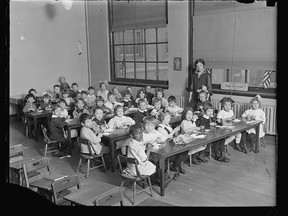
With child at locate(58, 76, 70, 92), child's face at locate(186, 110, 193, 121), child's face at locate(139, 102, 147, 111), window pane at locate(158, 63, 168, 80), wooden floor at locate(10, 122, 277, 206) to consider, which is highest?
window pane at locate(158, 63, 168, 80)

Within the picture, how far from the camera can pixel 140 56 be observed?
994 centimetres

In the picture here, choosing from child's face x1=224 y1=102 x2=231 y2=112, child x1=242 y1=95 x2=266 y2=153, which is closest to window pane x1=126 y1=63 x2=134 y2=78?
child's face x1=224 y1=102 x2=231 y2=112

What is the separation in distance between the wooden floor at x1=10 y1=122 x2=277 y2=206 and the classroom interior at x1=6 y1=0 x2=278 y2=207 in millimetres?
14

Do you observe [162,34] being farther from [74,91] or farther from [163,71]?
[74,91]

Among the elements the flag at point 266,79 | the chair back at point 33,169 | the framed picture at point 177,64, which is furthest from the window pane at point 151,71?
the chair back at point 33,169

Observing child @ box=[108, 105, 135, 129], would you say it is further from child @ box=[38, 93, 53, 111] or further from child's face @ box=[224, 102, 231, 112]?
child @ box=[38, 93, 53, 111]

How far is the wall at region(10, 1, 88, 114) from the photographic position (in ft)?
32.7

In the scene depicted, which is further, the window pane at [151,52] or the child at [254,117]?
the window pane at [151,52]

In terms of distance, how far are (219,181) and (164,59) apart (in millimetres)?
4775

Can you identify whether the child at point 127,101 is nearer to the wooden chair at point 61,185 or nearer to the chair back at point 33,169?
the chair back at point 33,169

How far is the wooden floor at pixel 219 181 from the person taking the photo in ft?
14.5

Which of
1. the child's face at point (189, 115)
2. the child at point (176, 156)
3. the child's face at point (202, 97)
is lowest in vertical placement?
the child at point (176, 156)

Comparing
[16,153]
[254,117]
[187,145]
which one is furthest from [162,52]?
[16,153]

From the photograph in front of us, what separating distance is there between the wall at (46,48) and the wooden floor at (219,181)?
13.6 ft
